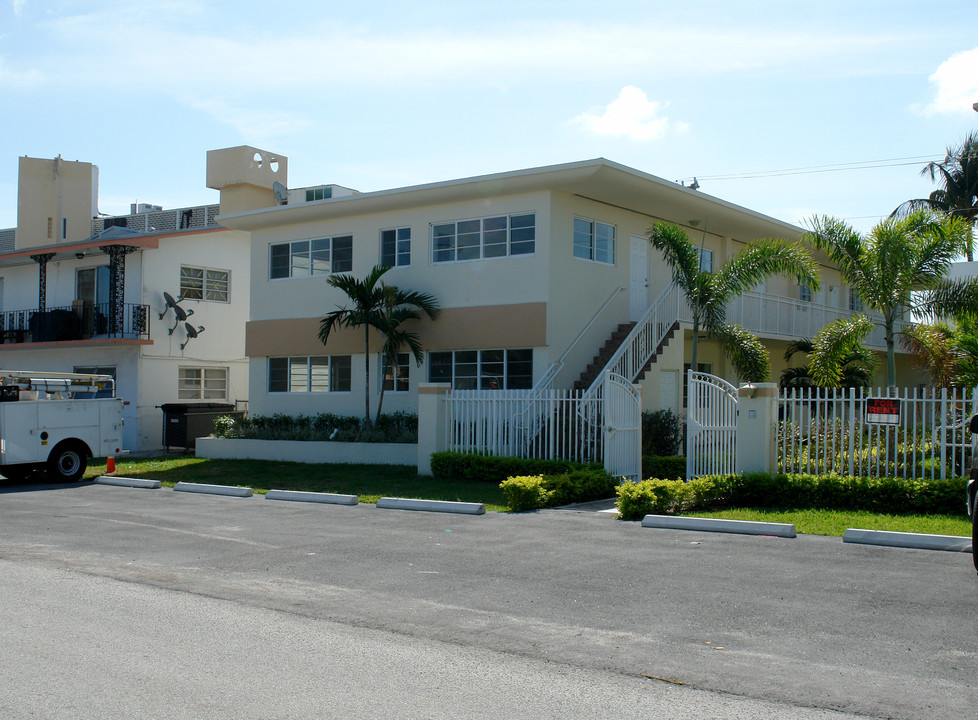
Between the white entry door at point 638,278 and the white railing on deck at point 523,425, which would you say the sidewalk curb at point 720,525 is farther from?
the white entry door at point 638,278

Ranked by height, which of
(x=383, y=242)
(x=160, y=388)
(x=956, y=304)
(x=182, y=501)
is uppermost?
(x=383, y=242)

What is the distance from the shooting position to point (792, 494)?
1344 centimetres

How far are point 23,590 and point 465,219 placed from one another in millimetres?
14802

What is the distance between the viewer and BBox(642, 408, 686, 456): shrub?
1875 cm

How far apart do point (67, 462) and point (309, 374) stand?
6.74 m

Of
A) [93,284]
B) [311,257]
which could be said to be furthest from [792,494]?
[93,284]

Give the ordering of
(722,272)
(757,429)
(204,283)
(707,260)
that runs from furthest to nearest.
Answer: (204,283) < (707,260) < (722,272) < (757,429)

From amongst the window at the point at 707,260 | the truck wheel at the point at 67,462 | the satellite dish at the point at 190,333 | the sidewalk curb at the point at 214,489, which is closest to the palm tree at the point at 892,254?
the window at the point at 707,260

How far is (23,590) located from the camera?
8250 mm

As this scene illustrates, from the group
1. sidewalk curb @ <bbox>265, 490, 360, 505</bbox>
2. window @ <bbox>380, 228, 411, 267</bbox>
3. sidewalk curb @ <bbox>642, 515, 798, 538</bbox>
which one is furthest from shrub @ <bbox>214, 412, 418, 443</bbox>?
sidewalk curb @ <bbox>642, 515, 798, 538</bbox>

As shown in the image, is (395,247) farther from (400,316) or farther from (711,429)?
(711,429)

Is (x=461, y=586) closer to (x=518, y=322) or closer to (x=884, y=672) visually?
(x=884, y=672)

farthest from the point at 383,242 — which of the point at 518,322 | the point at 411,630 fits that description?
the point at 411,630

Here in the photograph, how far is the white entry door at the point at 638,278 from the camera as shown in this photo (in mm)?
23016
